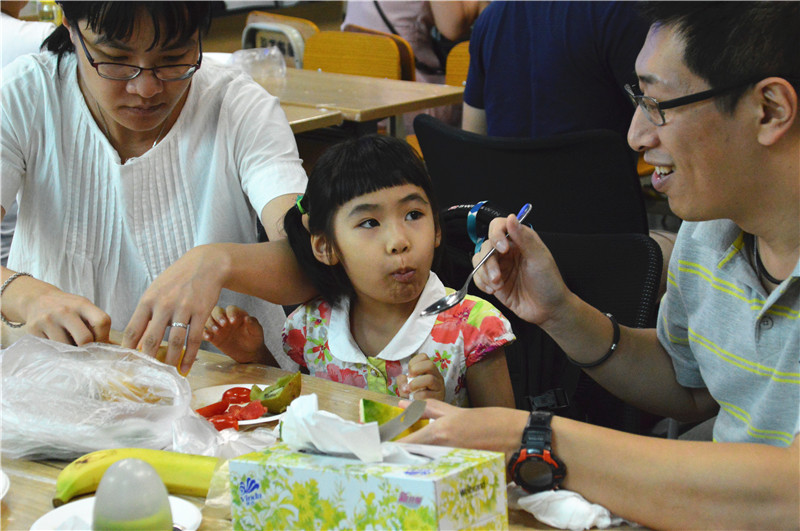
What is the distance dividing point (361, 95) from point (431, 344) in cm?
206

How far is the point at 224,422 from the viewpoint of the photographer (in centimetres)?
121

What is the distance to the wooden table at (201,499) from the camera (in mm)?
974

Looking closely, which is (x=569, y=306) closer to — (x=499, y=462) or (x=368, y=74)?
(x=499, y=462)

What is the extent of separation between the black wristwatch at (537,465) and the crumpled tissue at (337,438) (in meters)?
0.19

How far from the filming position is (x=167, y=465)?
1.04m

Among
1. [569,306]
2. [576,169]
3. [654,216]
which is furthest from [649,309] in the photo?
[654,216]

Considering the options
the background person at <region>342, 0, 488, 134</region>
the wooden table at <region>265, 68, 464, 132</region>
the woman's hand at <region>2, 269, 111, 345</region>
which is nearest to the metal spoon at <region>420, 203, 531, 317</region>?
the woman's hand at <region>2, 269, 111, 345</region>

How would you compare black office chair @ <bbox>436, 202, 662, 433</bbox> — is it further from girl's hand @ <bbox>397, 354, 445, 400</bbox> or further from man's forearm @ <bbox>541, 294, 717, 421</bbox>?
girl's hand @ <bbox>397, 354, 445, 400</bbox>

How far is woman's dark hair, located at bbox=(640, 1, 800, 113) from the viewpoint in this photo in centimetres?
103

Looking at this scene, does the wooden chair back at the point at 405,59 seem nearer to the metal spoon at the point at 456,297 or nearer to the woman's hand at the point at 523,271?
the metal spoon at the point at 456,297

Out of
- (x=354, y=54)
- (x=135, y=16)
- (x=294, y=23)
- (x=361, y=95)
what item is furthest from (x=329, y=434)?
(x=294, y=23)

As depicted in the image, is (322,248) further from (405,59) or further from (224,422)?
(405,59)

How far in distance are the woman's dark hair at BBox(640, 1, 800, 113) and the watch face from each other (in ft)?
1.65

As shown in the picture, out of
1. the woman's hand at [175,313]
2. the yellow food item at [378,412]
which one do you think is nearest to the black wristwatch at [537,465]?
the yellow food item at [378,412]
